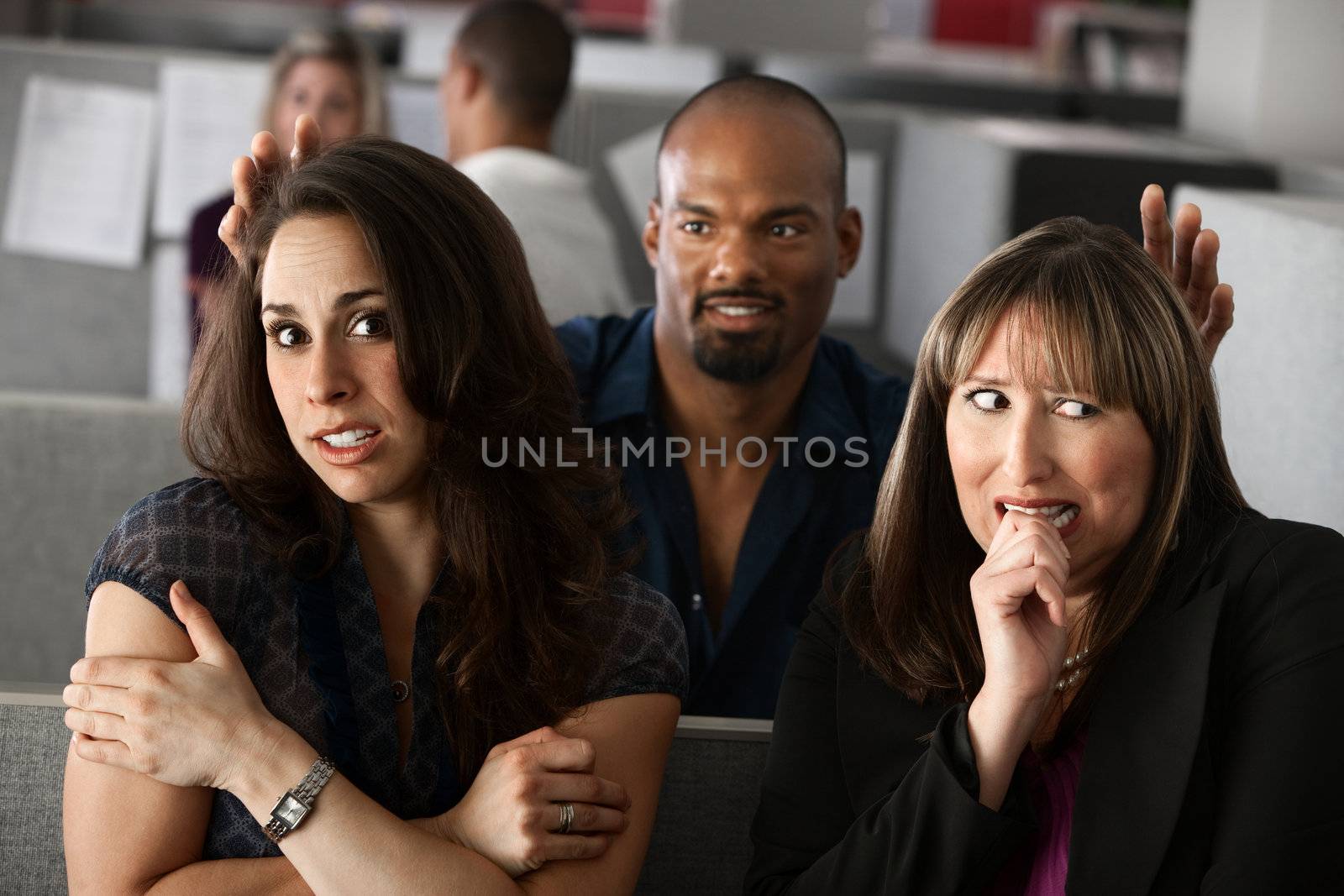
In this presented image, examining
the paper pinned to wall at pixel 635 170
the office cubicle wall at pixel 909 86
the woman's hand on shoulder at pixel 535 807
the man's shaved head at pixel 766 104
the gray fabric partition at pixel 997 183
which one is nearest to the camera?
the woman's hand on shoulder at pixel 535 807

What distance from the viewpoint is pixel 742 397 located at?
5.60 ft

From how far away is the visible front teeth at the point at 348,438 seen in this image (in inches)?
45.6

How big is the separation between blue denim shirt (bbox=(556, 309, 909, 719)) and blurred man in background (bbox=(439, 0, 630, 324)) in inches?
18.7

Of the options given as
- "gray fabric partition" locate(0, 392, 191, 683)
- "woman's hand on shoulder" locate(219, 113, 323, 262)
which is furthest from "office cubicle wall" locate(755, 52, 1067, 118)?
"woman's hand on shoulder" locate(219, 113, 323, 262)

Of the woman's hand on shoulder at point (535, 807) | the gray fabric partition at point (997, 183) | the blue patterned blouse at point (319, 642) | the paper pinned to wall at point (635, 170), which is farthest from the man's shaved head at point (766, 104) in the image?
the paper pinned to wall at point (635, 170)

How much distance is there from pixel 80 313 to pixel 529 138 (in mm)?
1188

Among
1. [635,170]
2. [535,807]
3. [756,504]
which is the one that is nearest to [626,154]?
[635,170]

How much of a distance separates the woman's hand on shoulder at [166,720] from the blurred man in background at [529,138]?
119cm

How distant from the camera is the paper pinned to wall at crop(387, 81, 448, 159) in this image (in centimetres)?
300

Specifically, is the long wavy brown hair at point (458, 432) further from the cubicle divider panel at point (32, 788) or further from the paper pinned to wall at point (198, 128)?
the paper pinned to wall at point (198, 128)

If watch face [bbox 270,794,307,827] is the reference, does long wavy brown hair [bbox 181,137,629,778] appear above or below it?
above

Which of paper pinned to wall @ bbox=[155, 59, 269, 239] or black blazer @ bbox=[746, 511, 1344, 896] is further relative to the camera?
paper pinned to wall @ bbox=[155, 59, 269, 239]

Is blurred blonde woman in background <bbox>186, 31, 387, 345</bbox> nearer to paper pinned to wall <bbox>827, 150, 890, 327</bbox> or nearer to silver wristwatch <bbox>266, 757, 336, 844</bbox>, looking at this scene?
paper pinned to wall <bbox>827, 150, 890, 327</bbox>

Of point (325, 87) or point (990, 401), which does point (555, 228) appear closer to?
point (325, 87)
